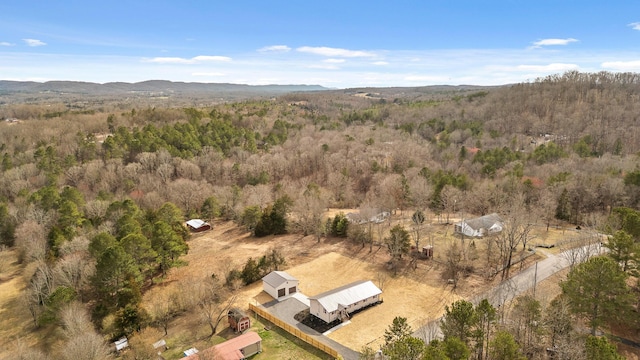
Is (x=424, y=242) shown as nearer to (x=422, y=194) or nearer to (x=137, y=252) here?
(x=422, y=194)

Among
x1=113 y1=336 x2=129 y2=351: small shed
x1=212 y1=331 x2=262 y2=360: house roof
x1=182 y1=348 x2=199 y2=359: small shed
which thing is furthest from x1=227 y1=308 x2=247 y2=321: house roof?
x1=113 y1=336 x2=129 y2=351: small shed

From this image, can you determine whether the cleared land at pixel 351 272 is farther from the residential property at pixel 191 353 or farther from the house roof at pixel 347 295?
the residential property at pixel 191 353

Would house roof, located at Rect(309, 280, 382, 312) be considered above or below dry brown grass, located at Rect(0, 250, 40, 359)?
above

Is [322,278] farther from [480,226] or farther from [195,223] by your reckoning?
[195,223]

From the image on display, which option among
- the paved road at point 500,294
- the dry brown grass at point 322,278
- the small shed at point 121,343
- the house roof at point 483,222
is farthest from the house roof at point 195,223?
the house roof at point 483,222

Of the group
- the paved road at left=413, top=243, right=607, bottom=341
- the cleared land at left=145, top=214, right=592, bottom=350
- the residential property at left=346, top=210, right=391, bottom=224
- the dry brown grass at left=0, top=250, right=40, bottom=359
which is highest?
the residential property at left=346, top=210, right=391, bottom=224

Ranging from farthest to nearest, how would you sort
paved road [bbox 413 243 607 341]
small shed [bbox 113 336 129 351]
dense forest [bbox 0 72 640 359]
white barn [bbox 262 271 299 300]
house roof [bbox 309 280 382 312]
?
white barn [bbox 262 271 299 300]
dense forest [bbox 0 72 640 359]
paved road [bbox 413 243 607 341]
house roof [bbox 309 280 382 312]
small shed [bbox 113 336 129 351]

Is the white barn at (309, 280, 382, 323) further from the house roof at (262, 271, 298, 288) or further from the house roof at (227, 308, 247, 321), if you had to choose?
the house roof at (227, 308, 247, 321)
